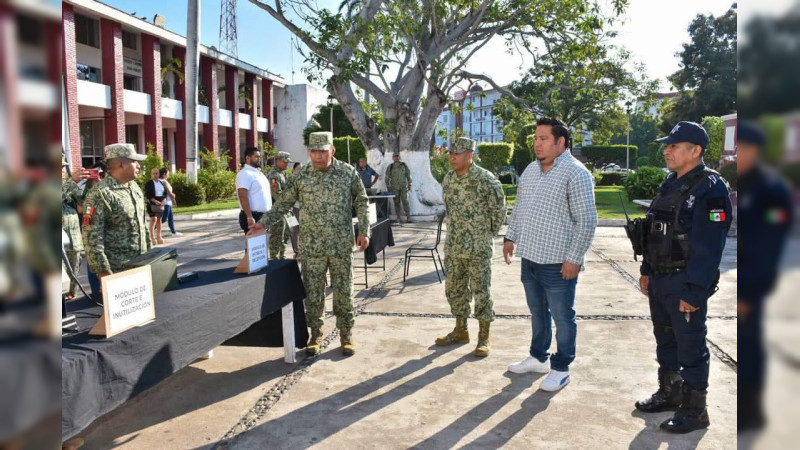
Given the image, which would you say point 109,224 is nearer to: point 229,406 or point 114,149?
point 114,149

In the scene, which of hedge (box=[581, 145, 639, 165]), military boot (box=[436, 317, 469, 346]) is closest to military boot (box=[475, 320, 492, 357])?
military boot (box=[436, 317, 469, 346])

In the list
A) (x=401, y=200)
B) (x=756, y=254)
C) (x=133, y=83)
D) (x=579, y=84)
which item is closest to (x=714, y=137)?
(x=579, y=84)

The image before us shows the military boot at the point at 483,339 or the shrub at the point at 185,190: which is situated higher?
the shrub at the point at 185,190

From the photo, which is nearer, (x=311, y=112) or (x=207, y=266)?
(x=207, y=266)

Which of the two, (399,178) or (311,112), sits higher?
(311,112)

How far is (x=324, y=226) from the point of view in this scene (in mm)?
4863

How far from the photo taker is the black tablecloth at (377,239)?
7.15m

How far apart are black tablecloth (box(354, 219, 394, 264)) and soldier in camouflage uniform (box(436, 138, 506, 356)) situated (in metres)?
2.10

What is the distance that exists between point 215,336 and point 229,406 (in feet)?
1.99

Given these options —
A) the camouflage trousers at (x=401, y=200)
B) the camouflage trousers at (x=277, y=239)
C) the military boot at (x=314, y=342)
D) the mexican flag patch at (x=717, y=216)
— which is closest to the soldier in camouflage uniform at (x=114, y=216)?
the military boot at (x=314, y=342)

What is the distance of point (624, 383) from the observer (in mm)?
4293

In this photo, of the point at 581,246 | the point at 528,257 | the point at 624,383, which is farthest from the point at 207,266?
the point at 624,383

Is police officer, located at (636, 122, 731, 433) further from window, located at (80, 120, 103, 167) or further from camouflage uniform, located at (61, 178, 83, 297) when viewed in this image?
window, located at (80, 120, 103, 167)

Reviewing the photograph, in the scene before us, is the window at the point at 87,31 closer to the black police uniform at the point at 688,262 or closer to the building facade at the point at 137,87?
the building facade at the point at 137,87
